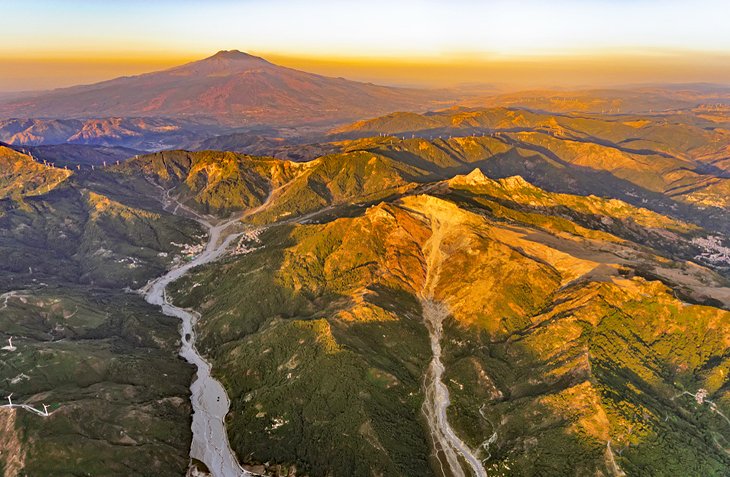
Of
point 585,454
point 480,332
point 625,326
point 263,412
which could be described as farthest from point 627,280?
point 263,412

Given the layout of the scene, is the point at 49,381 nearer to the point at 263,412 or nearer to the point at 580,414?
the point at 263,412

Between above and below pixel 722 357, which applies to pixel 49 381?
below

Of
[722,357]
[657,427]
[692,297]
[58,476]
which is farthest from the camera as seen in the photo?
[692,297]

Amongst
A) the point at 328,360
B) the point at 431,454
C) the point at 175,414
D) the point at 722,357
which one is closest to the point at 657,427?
the point at 722,357

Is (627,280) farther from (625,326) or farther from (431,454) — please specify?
(431,454)

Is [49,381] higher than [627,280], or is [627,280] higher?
[627,280]

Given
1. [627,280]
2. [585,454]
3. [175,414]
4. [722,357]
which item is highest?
[627,280]

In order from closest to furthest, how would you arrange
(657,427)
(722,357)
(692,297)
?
(657,427) → (722,357) → (692,297)

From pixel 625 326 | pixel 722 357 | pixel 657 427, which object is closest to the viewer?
pixel 657 427

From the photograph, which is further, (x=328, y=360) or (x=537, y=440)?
(x=328, y=360)
